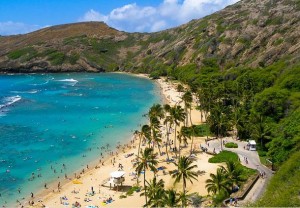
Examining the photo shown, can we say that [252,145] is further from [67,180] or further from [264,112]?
[67,180]

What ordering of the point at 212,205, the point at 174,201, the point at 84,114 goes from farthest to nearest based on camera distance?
the point at 84,114 → the point at 212,205 → the point at 174,201

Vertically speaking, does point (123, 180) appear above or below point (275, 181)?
below

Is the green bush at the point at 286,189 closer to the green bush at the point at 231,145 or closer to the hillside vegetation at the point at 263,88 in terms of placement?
the hillside vegetation at the point at 263,88

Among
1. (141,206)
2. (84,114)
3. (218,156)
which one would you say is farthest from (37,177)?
(84,114)

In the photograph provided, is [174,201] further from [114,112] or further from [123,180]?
[114,112]

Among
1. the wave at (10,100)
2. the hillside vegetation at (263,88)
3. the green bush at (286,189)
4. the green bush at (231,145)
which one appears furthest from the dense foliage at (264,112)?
the wave at (10,100)

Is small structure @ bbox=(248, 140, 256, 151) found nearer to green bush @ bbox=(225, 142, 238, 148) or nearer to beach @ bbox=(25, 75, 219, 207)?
green bush @ bbox=(225, 142, 238, 148)

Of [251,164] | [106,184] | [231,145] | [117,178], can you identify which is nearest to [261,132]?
[231,145]
